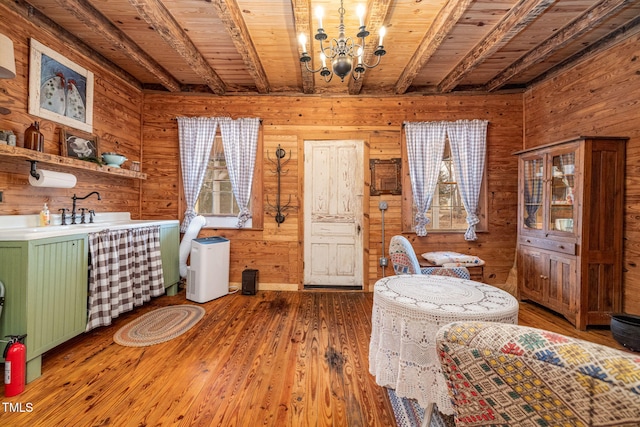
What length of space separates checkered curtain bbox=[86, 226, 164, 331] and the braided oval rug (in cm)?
17

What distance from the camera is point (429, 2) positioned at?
2295 mm

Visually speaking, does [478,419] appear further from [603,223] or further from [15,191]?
[15,191]

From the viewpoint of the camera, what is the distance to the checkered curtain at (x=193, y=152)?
3.83 meters

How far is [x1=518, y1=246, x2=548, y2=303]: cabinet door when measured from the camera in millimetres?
3092

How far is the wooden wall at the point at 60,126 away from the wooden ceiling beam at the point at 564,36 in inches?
189

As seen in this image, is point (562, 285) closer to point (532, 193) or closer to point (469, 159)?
point (532, 193)

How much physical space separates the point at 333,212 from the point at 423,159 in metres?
1.44

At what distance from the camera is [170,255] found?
348 centimetres

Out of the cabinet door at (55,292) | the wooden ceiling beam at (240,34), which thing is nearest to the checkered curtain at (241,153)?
the wooden ceiling beam at (240,34)

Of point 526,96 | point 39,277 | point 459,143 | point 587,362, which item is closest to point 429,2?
point 459,143

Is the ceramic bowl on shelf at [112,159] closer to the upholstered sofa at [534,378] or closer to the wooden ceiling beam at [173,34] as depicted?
the wooden ceiling beam at [173,34]

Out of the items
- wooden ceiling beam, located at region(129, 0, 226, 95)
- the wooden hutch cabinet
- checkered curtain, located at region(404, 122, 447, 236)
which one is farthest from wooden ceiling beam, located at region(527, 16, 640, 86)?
wooden ceiling beam, located at region(129, 0, 226, 95)

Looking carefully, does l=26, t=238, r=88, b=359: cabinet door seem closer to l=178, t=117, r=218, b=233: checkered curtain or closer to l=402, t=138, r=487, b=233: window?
l=178, t=117, r=218, b=233: checkered curtain

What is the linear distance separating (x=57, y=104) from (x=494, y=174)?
16.9ft
